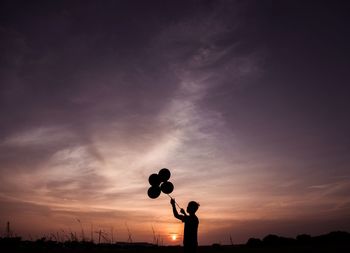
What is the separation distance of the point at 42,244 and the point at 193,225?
70.2 feet

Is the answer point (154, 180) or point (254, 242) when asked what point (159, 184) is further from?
point (254, 242)

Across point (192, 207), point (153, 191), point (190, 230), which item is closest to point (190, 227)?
point (190, 230)

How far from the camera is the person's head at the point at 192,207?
9461mm

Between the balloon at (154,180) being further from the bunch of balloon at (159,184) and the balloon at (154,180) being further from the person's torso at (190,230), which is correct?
the person's torso at (190,230)

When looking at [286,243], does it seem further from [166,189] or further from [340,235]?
[166,189]

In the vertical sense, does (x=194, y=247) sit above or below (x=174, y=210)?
below

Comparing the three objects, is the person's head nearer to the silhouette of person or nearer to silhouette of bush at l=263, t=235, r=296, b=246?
the silhouette of person

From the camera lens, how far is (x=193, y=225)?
9398mm

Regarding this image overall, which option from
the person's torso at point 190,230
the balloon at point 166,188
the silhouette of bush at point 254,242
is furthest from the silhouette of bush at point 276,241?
the person's torso at point 190,230

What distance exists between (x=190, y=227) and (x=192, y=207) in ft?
1.73

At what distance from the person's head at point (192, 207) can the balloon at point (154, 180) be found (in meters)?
1.99

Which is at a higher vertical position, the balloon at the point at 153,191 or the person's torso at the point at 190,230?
the balloon at the point at 153,191

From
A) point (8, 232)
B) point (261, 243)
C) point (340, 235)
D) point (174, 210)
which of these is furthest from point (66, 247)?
point (340, 235)

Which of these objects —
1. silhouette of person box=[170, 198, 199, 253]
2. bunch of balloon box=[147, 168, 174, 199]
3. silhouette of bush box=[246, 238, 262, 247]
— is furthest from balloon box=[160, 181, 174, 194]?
silhouette of bush box=[246, 238, 262, 247]
